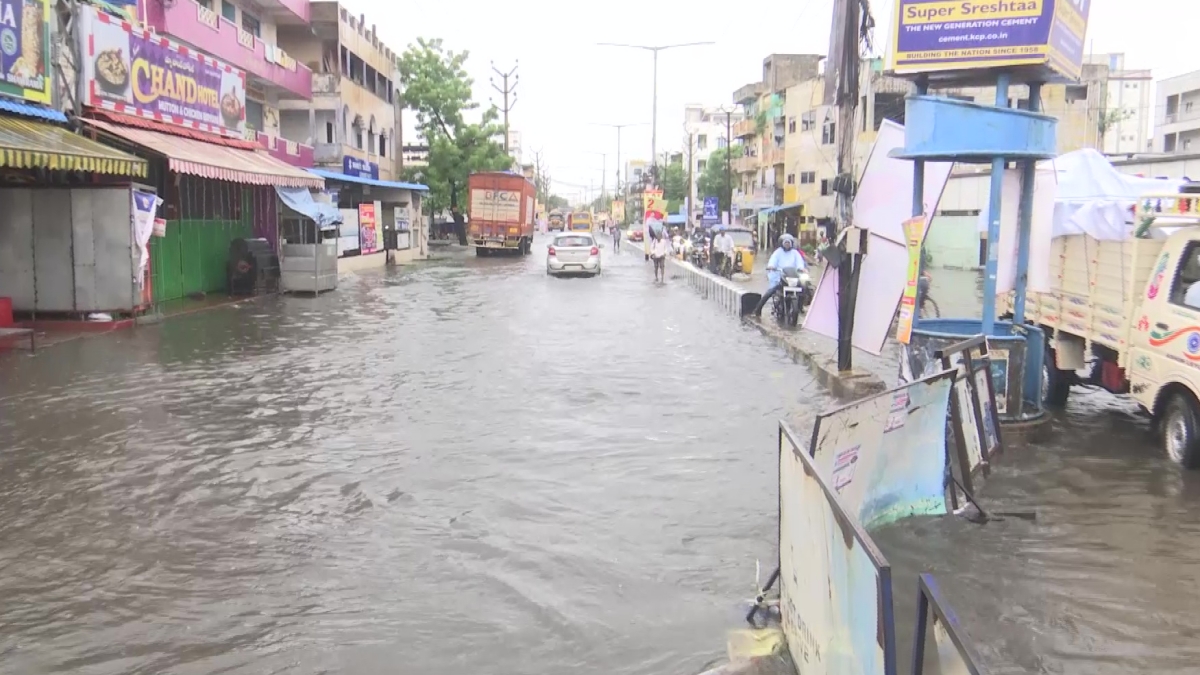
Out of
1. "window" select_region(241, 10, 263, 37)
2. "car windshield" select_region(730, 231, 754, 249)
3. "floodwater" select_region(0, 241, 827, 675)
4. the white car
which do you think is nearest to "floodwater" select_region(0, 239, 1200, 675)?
"floodwater" select_region(0, 241, 827, 675)

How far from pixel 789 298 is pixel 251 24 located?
24.0 meters

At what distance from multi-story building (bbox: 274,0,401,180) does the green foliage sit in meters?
8.78

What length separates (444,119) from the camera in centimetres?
5572

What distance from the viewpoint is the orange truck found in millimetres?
44625

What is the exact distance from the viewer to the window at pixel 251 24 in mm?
31984

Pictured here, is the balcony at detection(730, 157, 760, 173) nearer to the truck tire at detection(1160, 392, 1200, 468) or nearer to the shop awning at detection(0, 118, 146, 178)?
the shop awning at detection(0, 118, 146, 178)

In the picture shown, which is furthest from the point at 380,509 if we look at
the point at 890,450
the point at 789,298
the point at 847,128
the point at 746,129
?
the point at 746,129

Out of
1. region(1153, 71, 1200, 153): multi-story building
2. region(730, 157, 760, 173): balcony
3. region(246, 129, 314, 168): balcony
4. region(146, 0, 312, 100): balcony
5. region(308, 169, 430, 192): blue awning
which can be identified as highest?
region(1153, 71, 1200, 153): multi-story building

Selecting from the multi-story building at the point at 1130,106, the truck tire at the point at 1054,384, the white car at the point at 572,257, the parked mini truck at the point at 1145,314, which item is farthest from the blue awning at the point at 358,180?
the multi-story building at the point at 1130,106

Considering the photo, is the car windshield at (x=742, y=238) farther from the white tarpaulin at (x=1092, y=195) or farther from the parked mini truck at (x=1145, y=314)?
the parked mini truck at (x=1145, y=314)

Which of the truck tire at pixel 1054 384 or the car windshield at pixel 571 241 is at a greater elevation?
the car windshield at pixel 571 241

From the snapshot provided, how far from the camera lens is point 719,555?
5.86 metres

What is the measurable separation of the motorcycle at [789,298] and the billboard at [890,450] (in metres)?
11.4

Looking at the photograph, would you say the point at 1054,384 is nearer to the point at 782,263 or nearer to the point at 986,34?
the point at 986,34
